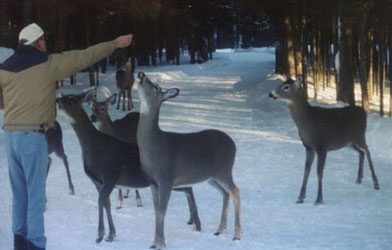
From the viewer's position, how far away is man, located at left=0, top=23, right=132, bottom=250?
5688 millimetres

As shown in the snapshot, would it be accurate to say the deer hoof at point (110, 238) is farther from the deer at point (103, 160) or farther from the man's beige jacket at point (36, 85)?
the man's beige jacket at point (36, 85)

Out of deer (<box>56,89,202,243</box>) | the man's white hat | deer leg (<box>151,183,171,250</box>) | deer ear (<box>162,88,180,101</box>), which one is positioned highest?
the man's white hat

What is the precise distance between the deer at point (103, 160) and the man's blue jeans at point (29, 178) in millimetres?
1183

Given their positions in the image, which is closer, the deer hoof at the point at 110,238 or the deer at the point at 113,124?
the deer hoof at the point at 110,238

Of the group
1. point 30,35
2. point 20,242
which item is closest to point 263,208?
point 20,242

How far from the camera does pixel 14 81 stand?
18.8ft

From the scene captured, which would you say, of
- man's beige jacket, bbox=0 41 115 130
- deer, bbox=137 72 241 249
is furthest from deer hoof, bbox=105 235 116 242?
man's beige jacket, bbox=0 41 115 130

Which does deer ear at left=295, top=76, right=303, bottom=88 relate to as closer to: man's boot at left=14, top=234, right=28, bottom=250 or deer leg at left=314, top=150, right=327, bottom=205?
deer leg at left=314, top=150, right=327, bottom=205

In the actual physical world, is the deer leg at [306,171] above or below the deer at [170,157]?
below

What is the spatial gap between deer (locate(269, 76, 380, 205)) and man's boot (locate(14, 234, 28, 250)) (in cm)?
450

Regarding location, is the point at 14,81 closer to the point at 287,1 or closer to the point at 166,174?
the point at 166,174

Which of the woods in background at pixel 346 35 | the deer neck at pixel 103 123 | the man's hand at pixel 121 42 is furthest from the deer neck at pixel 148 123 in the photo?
the woods in background at pixel 346 35

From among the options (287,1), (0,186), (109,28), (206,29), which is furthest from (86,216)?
(206,29)

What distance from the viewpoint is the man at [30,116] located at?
5688mm
